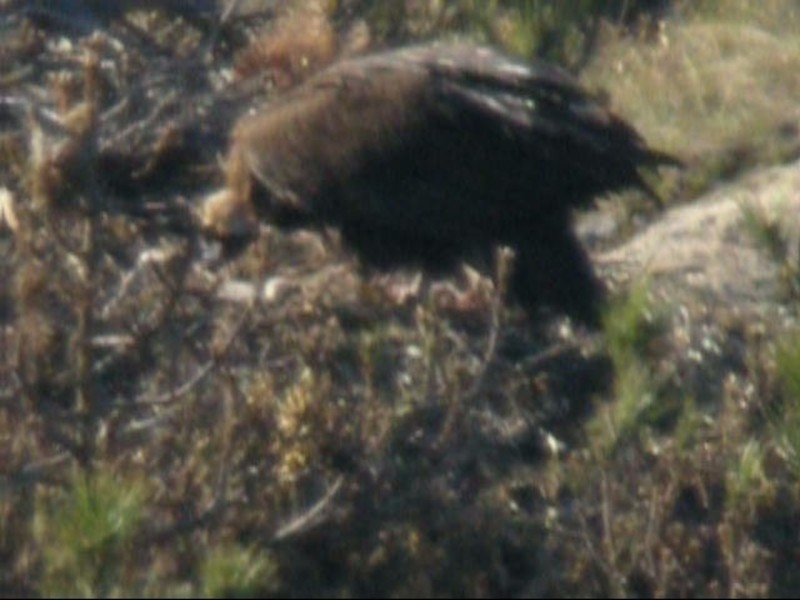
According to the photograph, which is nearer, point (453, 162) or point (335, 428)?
point (335, 428)

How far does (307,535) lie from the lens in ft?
21.1

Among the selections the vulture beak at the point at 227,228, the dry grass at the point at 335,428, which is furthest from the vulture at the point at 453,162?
the dry grass at the point at 335,428

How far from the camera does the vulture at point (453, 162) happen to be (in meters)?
7.27

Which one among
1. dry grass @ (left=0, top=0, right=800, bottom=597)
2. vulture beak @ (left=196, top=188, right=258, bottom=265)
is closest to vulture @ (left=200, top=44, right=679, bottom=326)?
vulture beak @ (left=196, top=188, right=258, bottom=265)

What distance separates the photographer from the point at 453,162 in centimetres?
735

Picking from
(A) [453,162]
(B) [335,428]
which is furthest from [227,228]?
(B) [335,428]

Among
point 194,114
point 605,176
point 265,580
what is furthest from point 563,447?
point 194,114

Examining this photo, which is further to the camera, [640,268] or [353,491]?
[640,268]

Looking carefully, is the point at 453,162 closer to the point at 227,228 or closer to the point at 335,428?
the point at 227,228

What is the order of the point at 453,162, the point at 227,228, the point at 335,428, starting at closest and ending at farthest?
the point at 335,428, the point at 453,162, the point at 227,228

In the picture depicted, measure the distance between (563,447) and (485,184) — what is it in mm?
785

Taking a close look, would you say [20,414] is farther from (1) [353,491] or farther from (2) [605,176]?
(2) [605,176]

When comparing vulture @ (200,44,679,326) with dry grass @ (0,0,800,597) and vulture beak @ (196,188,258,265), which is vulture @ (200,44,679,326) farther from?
dry grass @ (0,0,800,597)

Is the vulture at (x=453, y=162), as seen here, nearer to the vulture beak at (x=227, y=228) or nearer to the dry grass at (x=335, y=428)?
the vulture beak at (x=227, y=228)
